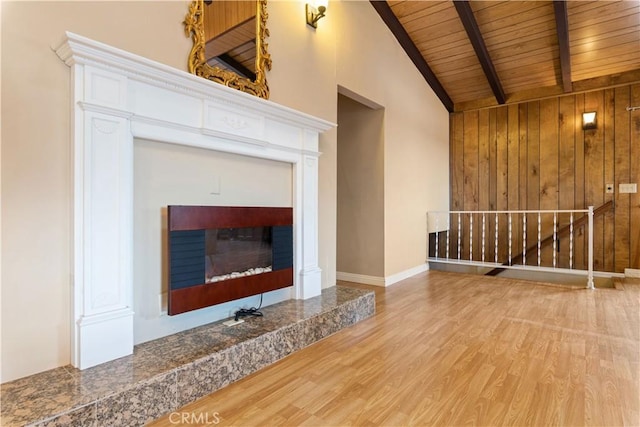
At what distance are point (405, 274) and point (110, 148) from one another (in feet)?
12.8

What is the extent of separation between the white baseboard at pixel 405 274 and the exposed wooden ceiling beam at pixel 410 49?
9.54ft

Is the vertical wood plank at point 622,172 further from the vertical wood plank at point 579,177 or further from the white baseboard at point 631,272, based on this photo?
the vertical wood plank at point 579,177

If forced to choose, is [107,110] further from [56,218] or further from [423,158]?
[423,158]

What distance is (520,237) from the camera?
17.8 feet

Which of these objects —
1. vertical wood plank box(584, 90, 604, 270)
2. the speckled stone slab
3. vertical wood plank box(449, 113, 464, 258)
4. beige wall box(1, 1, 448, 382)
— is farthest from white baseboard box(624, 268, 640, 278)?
beige wall box(1, 1, 448, 382)

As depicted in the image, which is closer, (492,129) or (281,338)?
(281,338)

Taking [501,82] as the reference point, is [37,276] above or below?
below

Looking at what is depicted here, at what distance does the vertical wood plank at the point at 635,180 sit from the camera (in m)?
4.58

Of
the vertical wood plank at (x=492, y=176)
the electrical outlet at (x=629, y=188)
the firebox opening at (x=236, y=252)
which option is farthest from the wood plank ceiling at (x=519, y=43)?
the firebox opening at (x=236, y=252)

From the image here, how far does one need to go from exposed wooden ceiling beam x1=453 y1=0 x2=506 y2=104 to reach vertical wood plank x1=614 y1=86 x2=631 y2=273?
4.95ft

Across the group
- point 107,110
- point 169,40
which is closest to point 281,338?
point 107,110

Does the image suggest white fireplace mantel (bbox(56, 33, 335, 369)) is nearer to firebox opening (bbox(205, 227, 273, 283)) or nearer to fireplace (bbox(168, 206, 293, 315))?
fireplace (bbox(168, 206, 293, 315))

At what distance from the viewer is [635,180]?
459 cm

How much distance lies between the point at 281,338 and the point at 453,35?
14.4 feet
